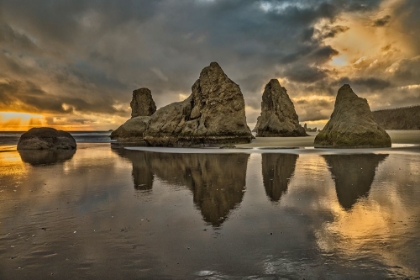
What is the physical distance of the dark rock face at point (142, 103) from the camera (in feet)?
255

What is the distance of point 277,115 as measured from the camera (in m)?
60.7

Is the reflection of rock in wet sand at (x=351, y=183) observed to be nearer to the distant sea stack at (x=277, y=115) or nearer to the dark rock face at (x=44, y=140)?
the dark rock face at (x=44, y=140)

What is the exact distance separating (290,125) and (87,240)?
5812cm

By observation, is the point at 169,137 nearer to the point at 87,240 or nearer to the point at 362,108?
the point at 362,108

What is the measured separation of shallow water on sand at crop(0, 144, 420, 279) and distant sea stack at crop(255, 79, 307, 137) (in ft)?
164

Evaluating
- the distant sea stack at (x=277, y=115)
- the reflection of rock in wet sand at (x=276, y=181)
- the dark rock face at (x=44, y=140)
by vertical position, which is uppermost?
the distant sea stack at (x=277, y=115)

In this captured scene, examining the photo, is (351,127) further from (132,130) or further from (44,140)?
(132,130)

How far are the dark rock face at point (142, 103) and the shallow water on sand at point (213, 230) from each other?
69638mm

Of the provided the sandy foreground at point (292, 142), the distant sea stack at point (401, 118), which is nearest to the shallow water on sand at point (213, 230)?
the sandy foreground at point (292, 142)

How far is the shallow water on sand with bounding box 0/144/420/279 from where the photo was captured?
12.0ft

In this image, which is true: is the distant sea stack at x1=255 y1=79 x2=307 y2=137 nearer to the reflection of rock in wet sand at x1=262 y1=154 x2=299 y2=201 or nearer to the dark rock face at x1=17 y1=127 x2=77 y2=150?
the dark rock face at x1=17 y1=127 x2=77 y2=150

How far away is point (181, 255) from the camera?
13.3ft

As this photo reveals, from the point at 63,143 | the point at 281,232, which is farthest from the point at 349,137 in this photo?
the point at 63,143

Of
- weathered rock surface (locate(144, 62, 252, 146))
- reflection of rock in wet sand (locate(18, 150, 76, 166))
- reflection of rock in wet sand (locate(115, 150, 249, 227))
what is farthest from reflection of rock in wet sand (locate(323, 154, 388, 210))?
weathered rock surface (locate(144, 62, 252, 146))
